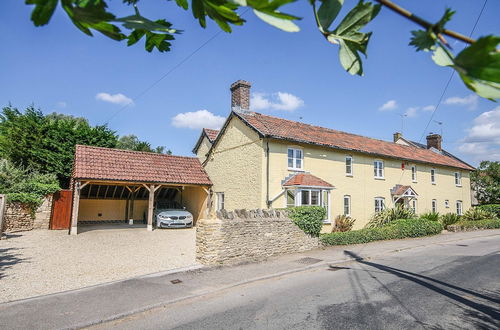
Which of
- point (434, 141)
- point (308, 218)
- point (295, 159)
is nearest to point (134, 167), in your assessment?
point (295, 159)

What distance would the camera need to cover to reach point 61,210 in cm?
1898

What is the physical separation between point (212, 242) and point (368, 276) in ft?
16.0

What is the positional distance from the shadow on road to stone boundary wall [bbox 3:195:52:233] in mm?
18210

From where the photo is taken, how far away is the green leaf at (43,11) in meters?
0.62

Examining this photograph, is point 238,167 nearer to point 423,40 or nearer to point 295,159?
point 295,159

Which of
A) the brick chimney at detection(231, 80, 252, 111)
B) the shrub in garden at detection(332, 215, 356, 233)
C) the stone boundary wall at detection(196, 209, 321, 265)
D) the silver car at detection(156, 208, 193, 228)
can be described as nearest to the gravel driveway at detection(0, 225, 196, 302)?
the stone boundary wall at detection(196, 209, 321, 265)

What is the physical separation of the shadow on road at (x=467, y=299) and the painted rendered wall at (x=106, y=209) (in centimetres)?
2110

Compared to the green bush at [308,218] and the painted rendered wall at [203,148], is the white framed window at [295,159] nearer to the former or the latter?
the green bush at [308,218]

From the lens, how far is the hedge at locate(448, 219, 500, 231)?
21.6 meters

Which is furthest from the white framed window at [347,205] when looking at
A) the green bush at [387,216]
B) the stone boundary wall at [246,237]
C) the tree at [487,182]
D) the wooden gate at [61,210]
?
the tree at [487,182]

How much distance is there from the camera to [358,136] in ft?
81.1

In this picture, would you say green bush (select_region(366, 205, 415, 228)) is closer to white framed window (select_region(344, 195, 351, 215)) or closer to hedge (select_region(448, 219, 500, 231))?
white framed window (select_region(344, 195, 351, 215))

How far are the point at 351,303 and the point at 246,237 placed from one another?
4.95 meters

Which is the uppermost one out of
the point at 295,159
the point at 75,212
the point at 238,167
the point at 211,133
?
the point at 211,133
